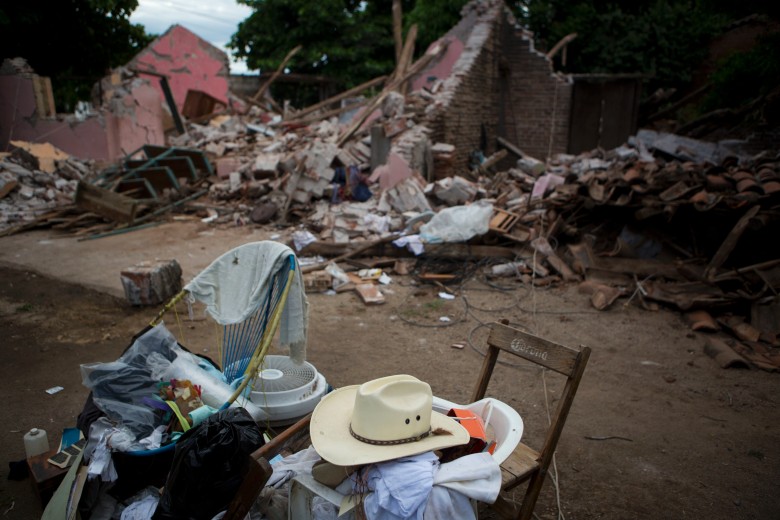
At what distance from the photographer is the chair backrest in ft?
8.43

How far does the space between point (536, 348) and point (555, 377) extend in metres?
2.22

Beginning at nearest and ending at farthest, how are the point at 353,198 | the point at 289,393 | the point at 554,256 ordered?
the point at 289,393
the point at 554,256
the point at 353,198

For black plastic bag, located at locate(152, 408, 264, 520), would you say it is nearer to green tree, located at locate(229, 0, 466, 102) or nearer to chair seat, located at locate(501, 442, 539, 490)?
chair seat, located at locate(501, 442, 539, 490)

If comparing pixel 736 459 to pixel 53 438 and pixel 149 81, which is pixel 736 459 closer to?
pixel 53 438

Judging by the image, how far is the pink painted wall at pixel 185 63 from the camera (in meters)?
17.3

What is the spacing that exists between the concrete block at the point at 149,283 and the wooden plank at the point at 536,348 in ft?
14.4

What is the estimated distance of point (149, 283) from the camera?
5.91 metres

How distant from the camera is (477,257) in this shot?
7688 mm

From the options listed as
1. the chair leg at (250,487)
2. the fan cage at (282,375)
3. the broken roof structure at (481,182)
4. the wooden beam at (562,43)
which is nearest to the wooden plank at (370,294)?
the broken roof structure at (481,182)

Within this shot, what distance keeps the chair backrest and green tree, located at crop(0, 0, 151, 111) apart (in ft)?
52.9

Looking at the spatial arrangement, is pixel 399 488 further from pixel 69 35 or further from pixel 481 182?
pixel 69 35

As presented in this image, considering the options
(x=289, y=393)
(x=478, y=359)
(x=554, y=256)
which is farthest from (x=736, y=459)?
(x=554, y=256)

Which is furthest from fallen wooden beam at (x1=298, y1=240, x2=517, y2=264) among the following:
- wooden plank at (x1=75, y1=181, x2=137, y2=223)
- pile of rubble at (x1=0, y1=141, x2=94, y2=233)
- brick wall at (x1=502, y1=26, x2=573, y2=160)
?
brick wall at (x1=502, y1=26, x2=573, y2=160)

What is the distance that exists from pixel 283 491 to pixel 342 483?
0.50 m
